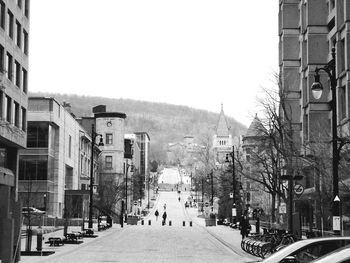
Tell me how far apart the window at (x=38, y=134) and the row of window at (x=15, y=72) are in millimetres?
31867

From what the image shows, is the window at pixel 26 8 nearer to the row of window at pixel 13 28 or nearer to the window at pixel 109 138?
the row of window at pixel 13 28

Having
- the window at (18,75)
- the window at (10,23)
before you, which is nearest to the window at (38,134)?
the window at (18,75)

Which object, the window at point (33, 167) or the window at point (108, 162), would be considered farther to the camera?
the window at point (108, 162)

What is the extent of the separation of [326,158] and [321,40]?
16519mm

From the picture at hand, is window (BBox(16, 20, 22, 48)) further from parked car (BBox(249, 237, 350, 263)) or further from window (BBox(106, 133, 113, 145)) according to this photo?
window (BBox(106, 133, 113, 145))

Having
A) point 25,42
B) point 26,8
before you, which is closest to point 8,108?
point 25,42

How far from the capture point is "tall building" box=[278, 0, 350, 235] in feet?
137

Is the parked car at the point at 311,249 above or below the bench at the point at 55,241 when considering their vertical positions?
above

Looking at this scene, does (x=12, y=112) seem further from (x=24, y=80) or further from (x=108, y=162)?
(x=108, y=162)

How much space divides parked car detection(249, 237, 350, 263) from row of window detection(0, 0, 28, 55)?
80.3 feet

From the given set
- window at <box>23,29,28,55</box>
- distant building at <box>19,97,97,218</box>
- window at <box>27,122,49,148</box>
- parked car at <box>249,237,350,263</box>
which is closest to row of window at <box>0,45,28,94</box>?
window at <box>23,29,28,55</box>

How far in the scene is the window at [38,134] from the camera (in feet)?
236

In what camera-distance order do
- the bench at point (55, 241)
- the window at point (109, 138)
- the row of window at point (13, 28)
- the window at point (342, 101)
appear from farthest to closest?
the window at point (109, 138) → the window at point (342, 101) → the bench at point (55, 241) → the row of window at point (13, 28)

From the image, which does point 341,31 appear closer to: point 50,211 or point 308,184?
point 308,184
